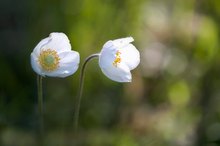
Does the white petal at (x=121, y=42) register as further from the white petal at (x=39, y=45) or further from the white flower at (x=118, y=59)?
the white petal at (x=39, y=45)

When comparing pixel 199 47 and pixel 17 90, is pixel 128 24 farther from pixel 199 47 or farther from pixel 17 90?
pixel 17 90

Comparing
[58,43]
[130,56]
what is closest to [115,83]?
[130,56]

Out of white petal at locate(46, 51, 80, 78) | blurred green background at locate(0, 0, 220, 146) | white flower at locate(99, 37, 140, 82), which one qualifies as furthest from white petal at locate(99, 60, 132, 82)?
blurred green background at locate(0, 0, 220, 146)

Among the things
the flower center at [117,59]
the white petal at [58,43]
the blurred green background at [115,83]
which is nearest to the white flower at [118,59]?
the flower center at [117,59]

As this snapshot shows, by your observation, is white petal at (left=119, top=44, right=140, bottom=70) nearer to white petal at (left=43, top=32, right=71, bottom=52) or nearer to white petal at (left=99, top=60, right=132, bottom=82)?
white petal at (left=99, top=60, right=132, bottom=82)

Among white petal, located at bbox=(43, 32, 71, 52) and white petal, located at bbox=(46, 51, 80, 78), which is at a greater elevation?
white petal, located at bbox=(43, 32, 71, 52)

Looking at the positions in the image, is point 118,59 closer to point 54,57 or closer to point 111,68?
point 111,68

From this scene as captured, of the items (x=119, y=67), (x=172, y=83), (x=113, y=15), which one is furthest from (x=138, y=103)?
(x=119, y=67)
